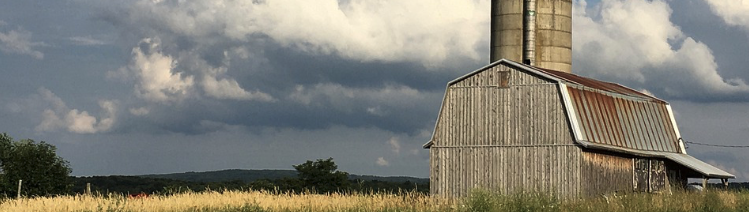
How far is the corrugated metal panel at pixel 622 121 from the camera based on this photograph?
40906 millimetres

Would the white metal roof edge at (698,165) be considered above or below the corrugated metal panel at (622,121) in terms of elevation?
below

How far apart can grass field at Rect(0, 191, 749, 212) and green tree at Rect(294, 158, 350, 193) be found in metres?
35.1

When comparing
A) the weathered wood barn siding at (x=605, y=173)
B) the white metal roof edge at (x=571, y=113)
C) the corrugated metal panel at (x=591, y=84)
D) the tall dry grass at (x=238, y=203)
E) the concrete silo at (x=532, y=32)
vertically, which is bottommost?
the tall dry grass at (x=238, y=203)

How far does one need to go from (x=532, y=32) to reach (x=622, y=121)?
9.55 metres

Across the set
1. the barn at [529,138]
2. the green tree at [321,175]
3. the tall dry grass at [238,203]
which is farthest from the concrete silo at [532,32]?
the green tree at [321,175]

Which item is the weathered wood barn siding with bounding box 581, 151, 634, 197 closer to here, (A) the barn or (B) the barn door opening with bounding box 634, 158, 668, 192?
(A) the barn

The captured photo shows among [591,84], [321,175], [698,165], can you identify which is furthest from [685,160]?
[321,175]

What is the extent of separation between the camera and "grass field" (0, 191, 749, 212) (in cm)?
3152

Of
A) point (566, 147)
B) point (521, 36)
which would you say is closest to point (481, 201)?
point (566, 147)

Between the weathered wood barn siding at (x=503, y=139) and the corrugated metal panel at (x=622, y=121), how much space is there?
3.38ft

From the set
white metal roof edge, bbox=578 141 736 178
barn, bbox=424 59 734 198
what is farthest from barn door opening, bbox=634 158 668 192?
white metal roof edge, bbox=578 141 736 178

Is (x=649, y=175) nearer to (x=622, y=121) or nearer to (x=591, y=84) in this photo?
(x=622, y=121)

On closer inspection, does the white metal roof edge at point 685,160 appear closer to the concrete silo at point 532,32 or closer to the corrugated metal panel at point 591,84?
the corrugated metal panel at point 591,84

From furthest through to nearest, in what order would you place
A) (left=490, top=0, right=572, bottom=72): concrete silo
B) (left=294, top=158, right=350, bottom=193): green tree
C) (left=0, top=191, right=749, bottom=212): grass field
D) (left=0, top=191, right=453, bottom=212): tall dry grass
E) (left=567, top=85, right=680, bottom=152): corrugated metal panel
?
1. (left=294, top=158, right=350, bottom=193): green tree
2. (left=490, top=0, right=572, bottom=72): concrete silo
3. (left=567, top=85, right=680, bottom=152): corrugated metal panel
4. (left=0, top=191, right=453, bottom=212): tall dry grass
5. (left=0, top=191, right=749, bottom=212): grass field
